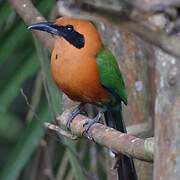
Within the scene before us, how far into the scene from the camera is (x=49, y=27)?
253 cm

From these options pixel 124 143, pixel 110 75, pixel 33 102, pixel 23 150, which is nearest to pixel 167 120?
pixel 124 143

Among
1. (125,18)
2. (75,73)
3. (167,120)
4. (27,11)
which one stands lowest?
(167,120)

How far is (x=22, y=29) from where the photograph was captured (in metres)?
3.11

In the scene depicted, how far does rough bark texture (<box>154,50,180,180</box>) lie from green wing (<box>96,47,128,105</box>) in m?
1.47

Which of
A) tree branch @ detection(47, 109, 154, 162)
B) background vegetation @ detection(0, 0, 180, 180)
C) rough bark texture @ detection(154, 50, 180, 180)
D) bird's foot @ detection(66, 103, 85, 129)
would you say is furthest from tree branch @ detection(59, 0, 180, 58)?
bird's foot @ detection(66, 103, 85, 129)

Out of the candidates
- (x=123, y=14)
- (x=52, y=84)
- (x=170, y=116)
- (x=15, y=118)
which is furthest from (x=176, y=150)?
(x=15, y=118)

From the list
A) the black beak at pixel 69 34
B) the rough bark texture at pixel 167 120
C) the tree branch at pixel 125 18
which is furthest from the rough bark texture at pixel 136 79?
the tree branch at pixel 125 18

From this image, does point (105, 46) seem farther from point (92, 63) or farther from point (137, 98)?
point (137, 98)

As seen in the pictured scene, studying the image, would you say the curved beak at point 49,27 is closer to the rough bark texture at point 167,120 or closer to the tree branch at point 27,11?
the tree branch at point 27,11

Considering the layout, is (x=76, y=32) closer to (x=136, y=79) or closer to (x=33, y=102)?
(x=136, y=79)

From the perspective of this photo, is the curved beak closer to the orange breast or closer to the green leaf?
the orange breast

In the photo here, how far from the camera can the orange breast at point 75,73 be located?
2.56 meters

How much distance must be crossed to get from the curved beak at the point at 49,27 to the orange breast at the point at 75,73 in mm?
51

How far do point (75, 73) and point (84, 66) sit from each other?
64mm
